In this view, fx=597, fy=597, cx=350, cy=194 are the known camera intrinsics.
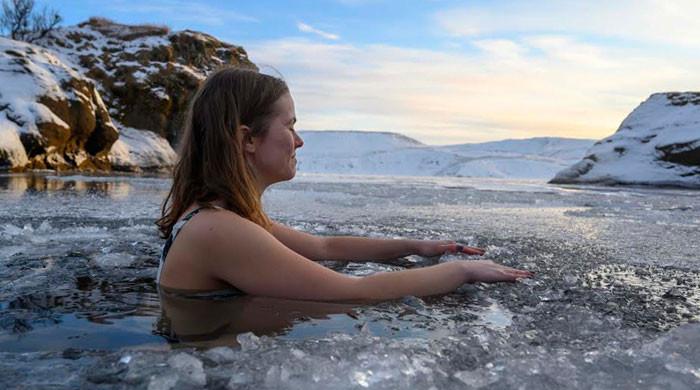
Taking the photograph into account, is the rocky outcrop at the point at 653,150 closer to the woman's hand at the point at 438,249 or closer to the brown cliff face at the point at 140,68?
Result: the brown cliff face at the point at 140,68

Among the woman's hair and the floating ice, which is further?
the woman's hair

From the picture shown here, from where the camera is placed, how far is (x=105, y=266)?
2875 mm

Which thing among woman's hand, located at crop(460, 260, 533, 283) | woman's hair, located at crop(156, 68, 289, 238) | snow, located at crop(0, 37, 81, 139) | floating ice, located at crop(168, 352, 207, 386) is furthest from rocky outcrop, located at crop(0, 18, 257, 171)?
floating ice, located at crop(168, 352, 207, 386)

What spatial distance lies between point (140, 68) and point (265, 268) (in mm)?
27961

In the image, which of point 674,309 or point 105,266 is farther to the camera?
point 105,266

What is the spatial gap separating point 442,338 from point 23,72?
65.2 feet

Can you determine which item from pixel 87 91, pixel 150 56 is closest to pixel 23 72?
pixel 87 91

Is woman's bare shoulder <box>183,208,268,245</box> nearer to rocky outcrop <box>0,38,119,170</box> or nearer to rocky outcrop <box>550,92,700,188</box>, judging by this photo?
rocky outcrop <box>0,38,119,170</box>

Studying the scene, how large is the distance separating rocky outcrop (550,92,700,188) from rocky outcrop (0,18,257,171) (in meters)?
14.4

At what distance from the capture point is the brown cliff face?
27.1 meters

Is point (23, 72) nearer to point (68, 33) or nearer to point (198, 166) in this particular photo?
point (68, 33)

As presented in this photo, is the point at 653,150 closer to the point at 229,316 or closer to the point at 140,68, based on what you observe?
the point at 140,68

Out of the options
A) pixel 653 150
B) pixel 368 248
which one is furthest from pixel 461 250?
pixel 653 150

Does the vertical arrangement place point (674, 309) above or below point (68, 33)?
below
